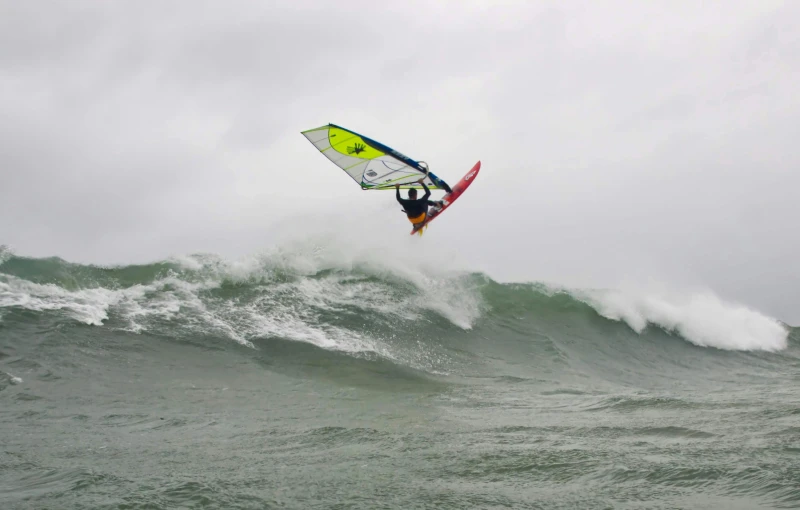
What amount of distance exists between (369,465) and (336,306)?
7.70 m

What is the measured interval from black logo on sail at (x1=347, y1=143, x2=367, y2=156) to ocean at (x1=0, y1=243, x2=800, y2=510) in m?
3.24

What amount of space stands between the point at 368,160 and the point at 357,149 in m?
0.28

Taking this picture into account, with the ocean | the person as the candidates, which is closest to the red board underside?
the person

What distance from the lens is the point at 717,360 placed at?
13.5 m

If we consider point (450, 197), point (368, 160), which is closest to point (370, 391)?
point (368, 160)

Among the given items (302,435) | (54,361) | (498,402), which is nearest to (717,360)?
(498,402)

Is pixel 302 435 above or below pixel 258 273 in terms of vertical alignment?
below

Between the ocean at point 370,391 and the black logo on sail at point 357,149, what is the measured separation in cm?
324

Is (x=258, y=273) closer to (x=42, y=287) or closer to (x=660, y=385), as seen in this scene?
(x=42, y=287)

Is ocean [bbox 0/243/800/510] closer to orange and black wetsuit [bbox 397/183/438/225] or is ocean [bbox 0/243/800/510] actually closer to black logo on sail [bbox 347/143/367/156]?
orange and black wetsuit [bbox 397/183/438/225]

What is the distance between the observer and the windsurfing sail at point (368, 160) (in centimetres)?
1047

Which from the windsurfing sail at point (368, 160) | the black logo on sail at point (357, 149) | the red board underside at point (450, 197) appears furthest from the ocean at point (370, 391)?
the black logo on sail at point (357, 149)

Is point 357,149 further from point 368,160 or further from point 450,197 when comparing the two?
point 450,197

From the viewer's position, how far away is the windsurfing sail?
1047 centimetres
